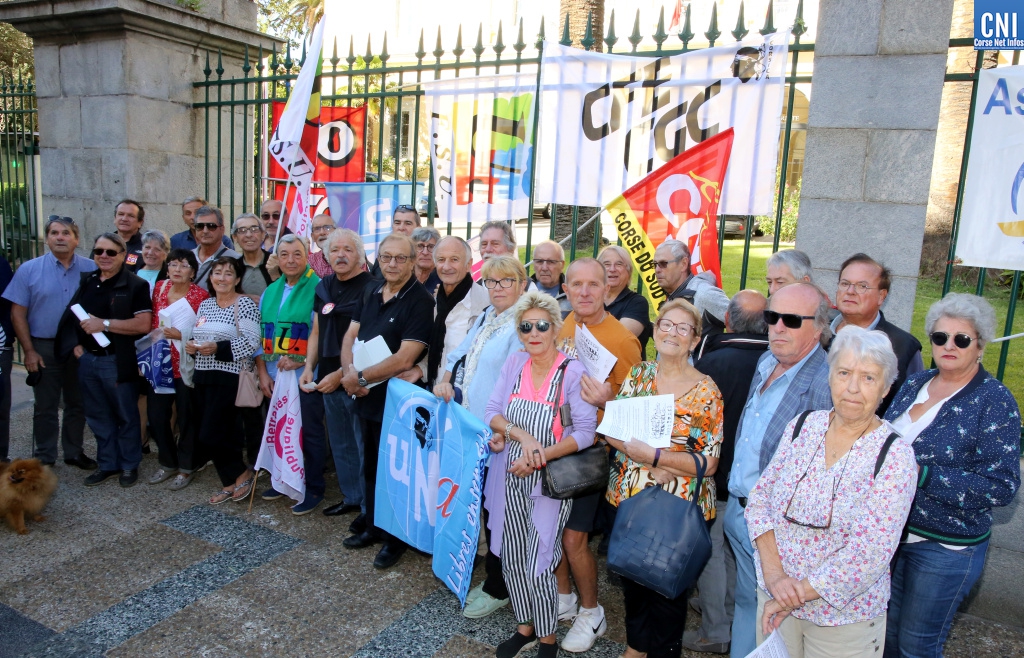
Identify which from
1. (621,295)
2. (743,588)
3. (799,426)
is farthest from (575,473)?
(621,295)

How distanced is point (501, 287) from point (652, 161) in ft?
5.45

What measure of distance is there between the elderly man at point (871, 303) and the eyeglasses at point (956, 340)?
571 millimetres

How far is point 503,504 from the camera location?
371 cm

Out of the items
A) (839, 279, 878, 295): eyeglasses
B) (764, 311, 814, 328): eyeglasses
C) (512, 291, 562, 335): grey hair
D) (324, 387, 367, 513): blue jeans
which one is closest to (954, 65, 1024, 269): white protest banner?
(839, 279, 878, 295): eyeglasses

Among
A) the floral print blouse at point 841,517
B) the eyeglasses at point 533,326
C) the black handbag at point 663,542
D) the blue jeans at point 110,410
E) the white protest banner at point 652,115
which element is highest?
the white protest banner at point 652,115

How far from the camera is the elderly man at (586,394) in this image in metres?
3.56

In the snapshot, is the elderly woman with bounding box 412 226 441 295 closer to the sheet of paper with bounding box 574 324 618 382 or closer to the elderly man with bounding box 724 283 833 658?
the sheet of paper with bounding box 574 324 618 382

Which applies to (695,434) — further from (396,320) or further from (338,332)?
(338,332)

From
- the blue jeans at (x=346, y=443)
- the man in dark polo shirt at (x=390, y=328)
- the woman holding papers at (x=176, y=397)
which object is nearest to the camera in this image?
the man in dark polo shirt at (x=390, y=328)

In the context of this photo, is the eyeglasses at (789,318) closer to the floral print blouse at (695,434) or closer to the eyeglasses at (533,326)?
the floral print blouse at (695,434)

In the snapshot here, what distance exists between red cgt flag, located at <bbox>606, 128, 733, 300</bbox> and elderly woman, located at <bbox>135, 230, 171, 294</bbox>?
12.6 ft

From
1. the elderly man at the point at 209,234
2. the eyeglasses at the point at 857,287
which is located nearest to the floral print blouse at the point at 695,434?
the eyeglasses at the point at 857,287

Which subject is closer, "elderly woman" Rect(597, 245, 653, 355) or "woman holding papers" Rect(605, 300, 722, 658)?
"woman holding papers" Rect(605, 300, 722, 658)

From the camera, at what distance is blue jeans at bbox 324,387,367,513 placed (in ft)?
15.9
